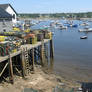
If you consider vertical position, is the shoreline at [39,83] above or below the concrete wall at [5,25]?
below

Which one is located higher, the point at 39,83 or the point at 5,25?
the point at 5,25

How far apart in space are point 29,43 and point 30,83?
24.1 ft

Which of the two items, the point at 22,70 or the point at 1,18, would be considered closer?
the point at 22,70

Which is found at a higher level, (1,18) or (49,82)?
(1,18)

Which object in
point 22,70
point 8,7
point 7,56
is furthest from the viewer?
point 8,7

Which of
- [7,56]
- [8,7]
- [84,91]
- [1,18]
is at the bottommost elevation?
[84,91]

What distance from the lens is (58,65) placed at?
3092cm

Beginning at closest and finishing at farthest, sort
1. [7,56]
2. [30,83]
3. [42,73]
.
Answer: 1. [7,56]
2. [30,83]
3. [42,73]

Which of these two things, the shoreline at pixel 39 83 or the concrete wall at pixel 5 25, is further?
the concrete wall at pixel 5 25

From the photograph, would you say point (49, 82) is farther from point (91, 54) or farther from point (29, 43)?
point (91, 54)

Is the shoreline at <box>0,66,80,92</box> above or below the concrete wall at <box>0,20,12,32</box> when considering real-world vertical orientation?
below

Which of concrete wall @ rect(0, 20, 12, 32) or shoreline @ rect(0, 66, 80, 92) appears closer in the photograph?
shoreline @ rect(0, 66, 80, 92)

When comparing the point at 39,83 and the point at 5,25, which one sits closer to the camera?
the point at 39,83

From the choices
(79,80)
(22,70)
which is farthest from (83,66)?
(22,70)
